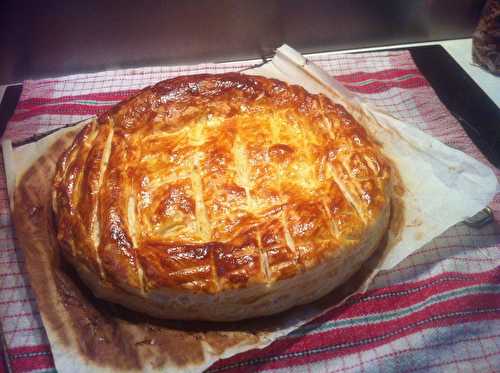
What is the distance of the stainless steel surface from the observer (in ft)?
11.1

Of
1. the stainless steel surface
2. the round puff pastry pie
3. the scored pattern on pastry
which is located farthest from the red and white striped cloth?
the stainless steel surface

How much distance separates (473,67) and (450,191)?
5.57 ft

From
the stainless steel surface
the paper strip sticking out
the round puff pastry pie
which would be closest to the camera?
the round puff pastry pie

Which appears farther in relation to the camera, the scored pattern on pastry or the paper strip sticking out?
the paper strip sticking out

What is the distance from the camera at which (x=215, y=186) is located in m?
2.35

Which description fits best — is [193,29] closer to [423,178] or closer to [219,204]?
[219,204]

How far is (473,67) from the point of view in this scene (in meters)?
3.87

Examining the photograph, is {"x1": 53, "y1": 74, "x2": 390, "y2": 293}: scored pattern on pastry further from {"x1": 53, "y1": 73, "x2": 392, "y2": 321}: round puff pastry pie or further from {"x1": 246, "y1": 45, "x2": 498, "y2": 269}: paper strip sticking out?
{"x1": 246, "y1": 45, "x2": 498, "y2": 269}: paper strip sticking out

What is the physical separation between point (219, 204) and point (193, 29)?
1946mm

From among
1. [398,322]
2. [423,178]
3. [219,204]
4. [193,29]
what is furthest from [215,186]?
[193,29]

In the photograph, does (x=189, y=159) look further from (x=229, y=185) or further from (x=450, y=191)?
(x=450, y=191)

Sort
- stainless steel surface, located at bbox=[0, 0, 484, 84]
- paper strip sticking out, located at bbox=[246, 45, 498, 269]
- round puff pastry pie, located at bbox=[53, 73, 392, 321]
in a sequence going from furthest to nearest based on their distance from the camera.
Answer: stainless steel surface, located at bbox=[0, 0, 484, 84], paper strip sticking out, located at bbox=[246, 45, 498, 269], round puff pastry pie, located at bbox=[53, 73, 392, 321]

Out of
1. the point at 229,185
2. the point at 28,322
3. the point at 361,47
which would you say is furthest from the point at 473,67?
the point at 28,322

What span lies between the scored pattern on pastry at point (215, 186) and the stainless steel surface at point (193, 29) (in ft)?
3.12
